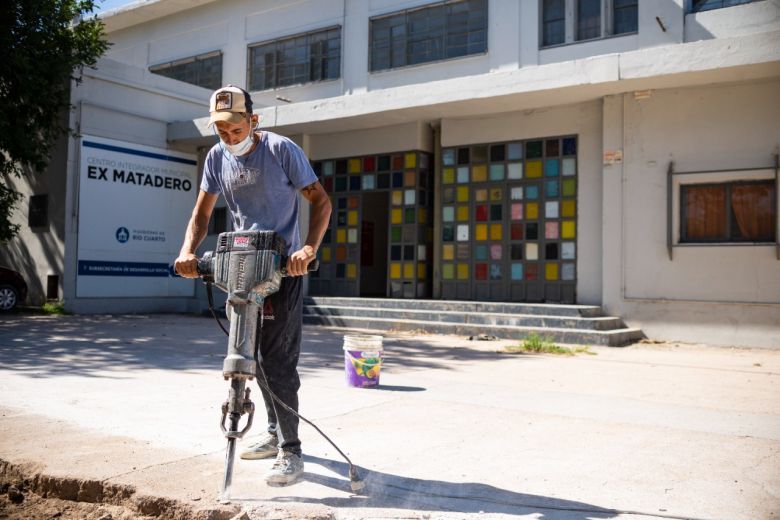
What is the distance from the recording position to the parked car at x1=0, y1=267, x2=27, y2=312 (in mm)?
14162

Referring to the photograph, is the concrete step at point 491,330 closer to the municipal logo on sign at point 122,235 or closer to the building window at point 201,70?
the municipal logo on sign at point 122,235

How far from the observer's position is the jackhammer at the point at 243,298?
10.4 feet

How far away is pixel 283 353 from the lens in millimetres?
3568

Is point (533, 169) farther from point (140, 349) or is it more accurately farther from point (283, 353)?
point (283, 353)

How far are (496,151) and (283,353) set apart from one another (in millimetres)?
10819

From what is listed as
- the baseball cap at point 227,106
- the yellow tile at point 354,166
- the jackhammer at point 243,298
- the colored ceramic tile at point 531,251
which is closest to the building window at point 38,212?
the yellow tile at point 354,166

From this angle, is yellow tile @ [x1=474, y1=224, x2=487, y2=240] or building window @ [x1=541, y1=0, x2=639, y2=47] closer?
building window @ [x1=541, y1=0, x2=639, y2=47]

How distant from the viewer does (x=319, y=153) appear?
16047mm

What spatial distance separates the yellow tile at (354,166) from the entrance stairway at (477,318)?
308 cm

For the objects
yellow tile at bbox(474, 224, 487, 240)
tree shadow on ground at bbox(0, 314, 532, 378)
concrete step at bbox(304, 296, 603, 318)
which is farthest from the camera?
yellow tile at bbox(474, 224, 487, 240)

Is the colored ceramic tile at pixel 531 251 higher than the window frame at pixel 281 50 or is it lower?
lower

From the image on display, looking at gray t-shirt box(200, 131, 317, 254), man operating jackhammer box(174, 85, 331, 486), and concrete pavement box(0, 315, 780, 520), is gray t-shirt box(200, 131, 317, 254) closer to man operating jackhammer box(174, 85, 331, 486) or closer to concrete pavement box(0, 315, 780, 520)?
man operating jackhammer box(174, 85, 331, 486)

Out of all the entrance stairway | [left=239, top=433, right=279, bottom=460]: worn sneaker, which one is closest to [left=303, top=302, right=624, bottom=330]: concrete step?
the entrance stairway

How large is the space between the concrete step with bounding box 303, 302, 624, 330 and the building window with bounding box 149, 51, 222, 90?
337 inches
